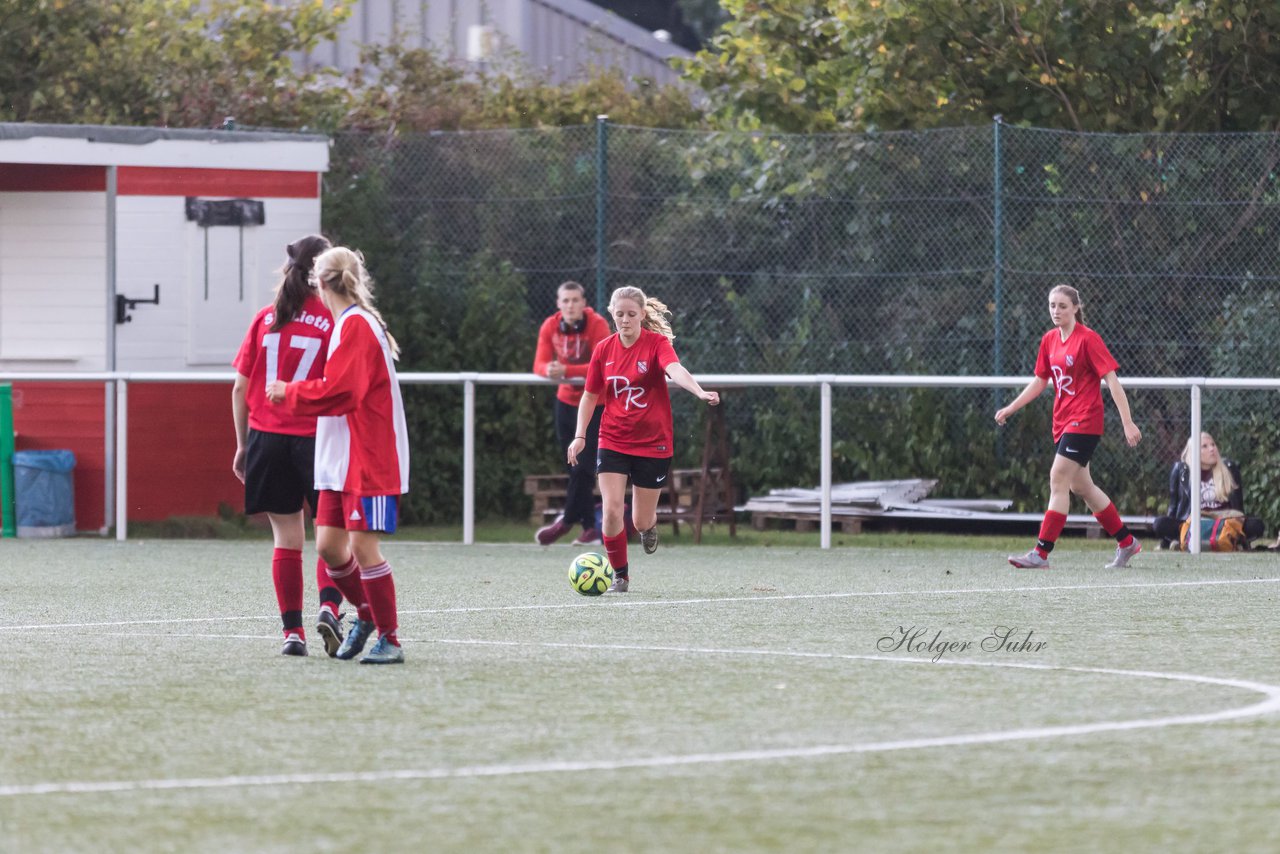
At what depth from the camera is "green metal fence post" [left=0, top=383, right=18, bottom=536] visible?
1497 cm

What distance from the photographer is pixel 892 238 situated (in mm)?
15828

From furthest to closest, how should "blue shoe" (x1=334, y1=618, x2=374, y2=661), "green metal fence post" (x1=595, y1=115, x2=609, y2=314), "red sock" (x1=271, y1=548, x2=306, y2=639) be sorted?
"green metal fence post" (x1=595, y1=115, x2=609, y2=314) → "red sock" (x1=271, y1=548, x2=306, y2=639) → "blue shoe" (x1=334, y1=618, x2=374, y2=661)

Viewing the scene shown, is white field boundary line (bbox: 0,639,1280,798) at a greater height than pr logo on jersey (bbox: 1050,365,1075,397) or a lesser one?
lesser

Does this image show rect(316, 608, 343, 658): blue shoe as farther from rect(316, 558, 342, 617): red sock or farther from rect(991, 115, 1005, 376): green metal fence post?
rect(991, 115, 1005, 376): green metal fence post

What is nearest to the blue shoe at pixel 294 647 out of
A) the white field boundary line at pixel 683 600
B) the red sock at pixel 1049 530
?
the white field boundary line at pixel 683 600

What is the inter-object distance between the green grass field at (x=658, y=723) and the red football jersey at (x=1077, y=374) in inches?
59.0

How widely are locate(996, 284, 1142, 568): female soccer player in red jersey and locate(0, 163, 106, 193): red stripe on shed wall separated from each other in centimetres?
709

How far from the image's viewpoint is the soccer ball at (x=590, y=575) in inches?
416

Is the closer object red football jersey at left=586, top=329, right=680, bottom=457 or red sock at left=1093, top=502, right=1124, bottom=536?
red football jersey at left=586, top=329, right=680, bottom=457

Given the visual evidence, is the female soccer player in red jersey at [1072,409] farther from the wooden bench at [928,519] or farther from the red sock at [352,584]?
the red sock at [352,584]

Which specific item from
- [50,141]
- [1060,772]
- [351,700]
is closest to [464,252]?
[50,141]

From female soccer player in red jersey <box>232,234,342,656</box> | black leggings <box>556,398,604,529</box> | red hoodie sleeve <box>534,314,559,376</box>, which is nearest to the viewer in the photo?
female soccer player in red jersey <box>232,234,342,656</box>

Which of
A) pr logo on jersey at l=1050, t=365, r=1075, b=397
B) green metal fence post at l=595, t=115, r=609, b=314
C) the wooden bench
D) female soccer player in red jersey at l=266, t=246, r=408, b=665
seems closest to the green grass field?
female soccer player in red jersey at l=266, t=246, r=408, b=665

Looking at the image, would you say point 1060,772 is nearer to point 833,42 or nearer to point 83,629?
point 83,629
